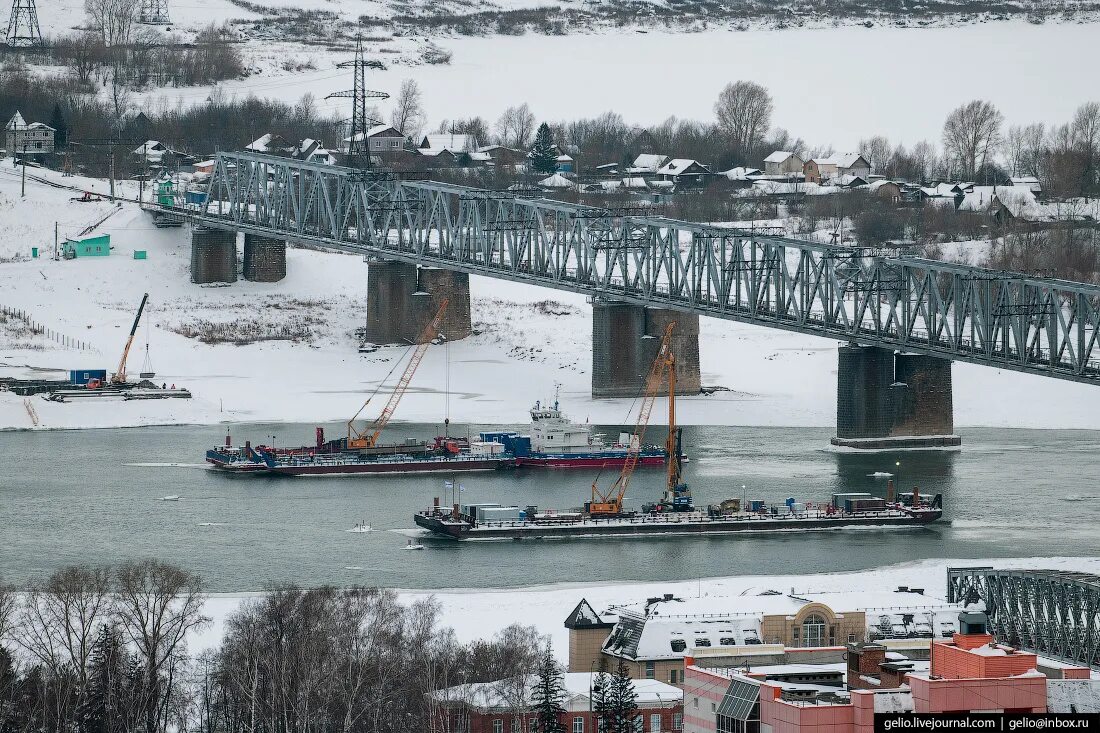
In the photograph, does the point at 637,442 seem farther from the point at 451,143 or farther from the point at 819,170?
the point at 451,143

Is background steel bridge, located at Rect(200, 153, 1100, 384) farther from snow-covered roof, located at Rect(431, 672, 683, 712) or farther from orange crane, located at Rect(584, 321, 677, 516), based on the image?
snow-covered roof, located at Rect(431, 672, 683, 712)

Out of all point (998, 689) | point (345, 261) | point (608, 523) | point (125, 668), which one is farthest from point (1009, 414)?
point (998, 689)

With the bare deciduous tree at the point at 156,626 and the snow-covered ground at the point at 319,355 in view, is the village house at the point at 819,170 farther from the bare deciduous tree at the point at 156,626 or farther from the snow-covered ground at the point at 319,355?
the bare deciduous tree at the point at 156,626

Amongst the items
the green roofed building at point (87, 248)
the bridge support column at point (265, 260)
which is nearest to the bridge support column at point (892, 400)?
the bridge support column at point (265, 260)

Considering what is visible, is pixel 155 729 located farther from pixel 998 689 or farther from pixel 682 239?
pixel 682 239

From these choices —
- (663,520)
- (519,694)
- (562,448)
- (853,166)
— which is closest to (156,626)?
(519,694)

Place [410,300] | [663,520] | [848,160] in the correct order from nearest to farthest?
[663,520]
[410,300]
[848,160]

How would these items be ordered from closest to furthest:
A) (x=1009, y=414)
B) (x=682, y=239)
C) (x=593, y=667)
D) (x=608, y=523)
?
(x=593, y=667) < (x=608, y=523) < (x=1009, y=414) < (x=682, y=239)
